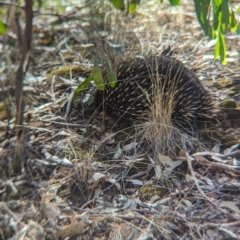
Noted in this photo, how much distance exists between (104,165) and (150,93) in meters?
0.79

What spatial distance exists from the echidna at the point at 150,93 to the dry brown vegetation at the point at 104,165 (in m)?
0.12

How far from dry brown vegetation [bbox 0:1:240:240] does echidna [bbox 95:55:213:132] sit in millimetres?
124

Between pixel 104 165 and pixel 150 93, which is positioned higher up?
pixel 150 93

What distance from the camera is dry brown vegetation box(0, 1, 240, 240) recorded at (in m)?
2.93

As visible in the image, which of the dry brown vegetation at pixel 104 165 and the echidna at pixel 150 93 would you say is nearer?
the dry brown vegetation at pixel 104 165

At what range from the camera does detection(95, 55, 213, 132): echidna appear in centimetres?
400

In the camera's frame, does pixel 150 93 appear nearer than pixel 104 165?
No

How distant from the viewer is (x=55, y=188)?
3.22m

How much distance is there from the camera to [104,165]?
→ 11.5 feet

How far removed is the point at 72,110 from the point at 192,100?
3.03 feet

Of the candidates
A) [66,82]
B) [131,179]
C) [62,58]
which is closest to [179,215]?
[131,179]

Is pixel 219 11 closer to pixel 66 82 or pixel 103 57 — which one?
pixel 103 57

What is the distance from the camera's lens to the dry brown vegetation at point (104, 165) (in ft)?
9.62

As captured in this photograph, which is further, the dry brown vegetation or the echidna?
the echidna
